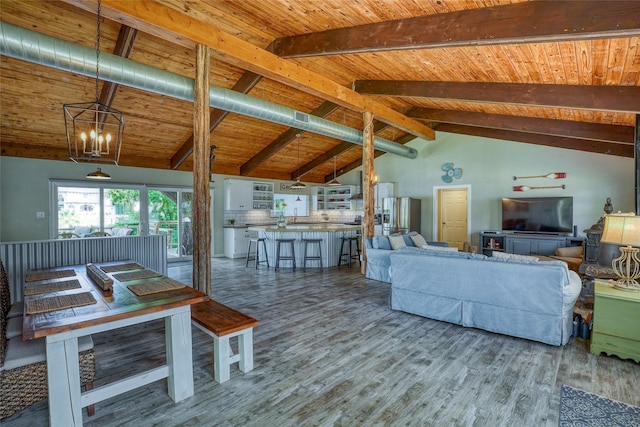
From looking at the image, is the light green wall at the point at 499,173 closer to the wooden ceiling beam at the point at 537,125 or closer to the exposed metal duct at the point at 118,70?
the wooden ceiling beam at the point at 537,125

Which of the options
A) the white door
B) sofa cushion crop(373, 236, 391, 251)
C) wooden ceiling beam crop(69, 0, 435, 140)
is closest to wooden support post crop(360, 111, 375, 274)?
wooden ceiling beam crop(69, 0, 435, 140)

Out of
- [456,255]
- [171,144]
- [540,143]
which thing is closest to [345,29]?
[456,255]

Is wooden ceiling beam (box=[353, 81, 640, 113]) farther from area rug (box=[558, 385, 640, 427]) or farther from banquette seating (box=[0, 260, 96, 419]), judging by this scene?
banquette seating (box=[0, 260, 96, 419])

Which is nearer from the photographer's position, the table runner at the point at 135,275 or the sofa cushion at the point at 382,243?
the table runner at the point at 135,275

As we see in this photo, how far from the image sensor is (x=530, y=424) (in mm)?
2115

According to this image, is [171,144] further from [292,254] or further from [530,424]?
[530,424]

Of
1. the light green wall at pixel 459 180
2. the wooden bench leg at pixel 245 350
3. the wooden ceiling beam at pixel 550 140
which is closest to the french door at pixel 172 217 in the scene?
the light green wall at pixel 459 180

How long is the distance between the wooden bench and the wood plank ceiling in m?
3.10

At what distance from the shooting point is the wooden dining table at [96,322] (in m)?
1.93

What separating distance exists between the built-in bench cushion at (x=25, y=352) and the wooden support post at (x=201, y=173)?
1766 mm

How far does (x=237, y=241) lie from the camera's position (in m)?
9.20

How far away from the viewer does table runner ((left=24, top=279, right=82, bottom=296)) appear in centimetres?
256

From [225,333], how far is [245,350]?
0.36 metres

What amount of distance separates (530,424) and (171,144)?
8.01 meters
